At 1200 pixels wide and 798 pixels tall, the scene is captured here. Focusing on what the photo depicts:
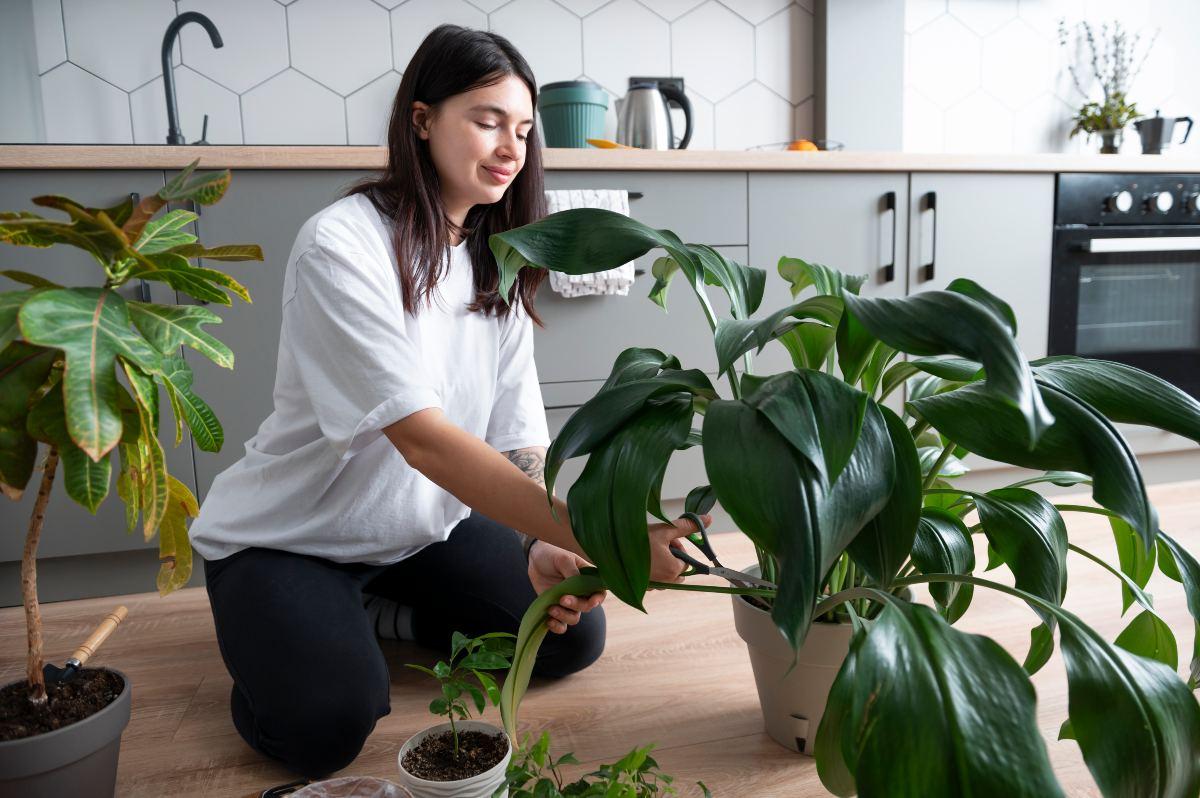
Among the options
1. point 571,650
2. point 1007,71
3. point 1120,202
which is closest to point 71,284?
point 571,650

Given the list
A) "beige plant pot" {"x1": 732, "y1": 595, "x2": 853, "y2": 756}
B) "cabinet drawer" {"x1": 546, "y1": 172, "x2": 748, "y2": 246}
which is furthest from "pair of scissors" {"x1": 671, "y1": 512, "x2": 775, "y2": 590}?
"cabinet drawer" {"x1": 546, "y1": 172, "x2": 748, "y2": 246}

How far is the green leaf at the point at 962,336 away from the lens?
1.51ft

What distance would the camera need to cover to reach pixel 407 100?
4.05 feet

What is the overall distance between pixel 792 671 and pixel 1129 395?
0.48 m

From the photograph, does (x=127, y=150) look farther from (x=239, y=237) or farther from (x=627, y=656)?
(x=627, y=656)

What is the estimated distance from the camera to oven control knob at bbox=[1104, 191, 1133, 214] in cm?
223

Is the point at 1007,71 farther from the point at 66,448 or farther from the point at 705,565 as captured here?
the point at 66,448

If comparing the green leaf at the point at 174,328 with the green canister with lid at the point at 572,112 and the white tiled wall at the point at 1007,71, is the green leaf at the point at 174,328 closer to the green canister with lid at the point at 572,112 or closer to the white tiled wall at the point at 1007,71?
the green canister with lid at the point at 572,112

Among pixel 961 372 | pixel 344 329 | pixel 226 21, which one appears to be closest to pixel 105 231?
pixel 344 329

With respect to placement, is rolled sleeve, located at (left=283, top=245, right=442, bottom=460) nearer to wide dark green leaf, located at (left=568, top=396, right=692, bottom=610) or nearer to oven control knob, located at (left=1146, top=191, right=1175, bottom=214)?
wide dark green leaf, located at (left=568, top=396, right=692, bottom=610)

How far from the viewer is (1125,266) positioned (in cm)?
229

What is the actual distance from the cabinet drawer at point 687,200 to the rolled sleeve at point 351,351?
921mm

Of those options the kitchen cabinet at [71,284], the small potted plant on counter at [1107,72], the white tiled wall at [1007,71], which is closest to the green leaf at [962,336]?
the kitchen cabinet at [71,284]

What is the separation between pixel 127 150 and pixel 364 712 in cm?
120
